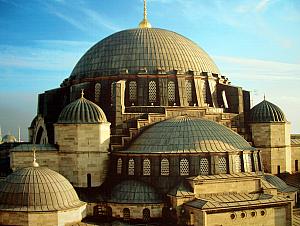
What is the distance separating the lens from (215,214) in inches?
1201

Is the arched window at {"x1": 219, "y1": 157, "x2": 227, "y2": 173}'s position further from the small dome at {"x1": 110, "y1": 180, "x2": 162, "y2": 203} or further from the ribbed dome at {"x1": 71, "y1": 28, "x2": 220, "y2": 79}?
the ribbed dome at {"x1": 71, "y1": 28, "x2": 220, "y2": 79}

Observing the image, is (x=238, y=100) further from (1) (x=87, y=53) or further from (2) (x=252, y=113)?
(1) (x=87, y=53)

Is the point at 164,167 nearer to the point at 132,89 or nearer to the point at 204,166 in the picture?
the point at 204,166

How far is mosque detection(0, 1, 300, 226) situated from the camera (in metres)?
30.4

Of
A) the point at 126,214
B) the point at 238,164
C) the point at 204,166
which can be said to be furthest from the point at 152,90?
the point at 126,214

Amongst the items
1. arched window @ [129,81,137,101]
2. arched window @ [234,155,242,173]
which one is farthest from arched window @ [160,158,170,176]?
arched window @ [129,81,137,101]

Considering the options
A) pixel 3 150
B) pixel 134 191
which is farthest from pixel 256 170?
pixel 3 150

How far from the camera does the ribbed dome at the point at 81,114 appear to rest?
35250 mm

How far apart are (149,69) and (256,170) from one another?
14.2 metres

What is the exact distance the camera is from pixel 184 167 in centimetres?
3378

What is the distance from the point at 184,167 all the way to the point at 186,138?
2.49 metres

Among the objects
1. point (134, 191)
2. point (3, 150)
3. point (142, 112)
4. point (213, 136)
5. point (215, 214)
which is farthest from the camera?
point (3, 150)

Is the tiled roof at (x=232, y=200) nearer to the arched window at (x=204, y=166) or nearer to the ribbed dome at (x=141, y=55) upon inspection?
the arched window at (x=204, y=166)

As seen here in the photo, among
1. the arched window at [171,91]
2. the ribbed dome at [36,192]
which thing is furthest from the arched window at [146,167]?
the arched window at [171,91]
